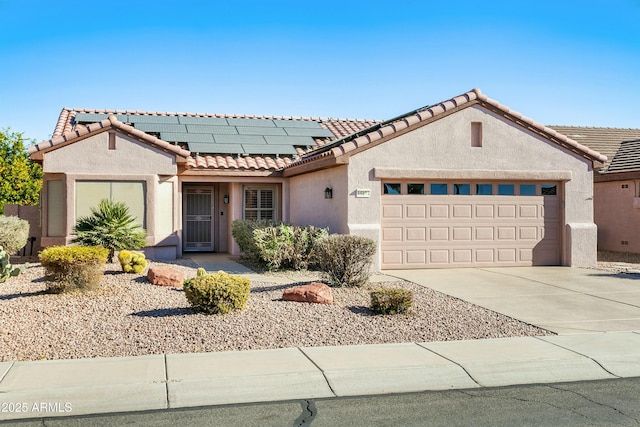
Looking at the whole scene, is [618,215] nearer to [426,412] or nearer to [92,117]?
[426,412]

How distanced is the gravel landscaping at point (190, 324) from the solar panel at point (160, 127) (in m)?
10.8

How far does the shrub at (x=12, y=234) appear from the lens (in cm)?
1592

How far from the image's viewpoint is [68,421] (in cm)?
551

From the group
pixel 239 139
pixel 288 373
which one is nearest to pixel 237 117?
pixel 239 139

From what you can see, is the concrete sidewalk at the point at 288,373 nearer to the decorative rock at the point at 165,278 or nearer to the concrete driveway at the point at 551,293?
the concrete driveway at the point at 551,293

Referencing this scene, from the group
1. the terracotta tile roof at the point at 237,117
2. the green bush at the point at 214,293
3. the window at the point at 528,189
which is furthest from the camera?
the terracotta tile roof at the point at 237,117

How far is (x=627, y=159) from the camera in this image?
71.3 ft

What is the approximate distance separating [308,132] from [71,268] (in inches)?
548

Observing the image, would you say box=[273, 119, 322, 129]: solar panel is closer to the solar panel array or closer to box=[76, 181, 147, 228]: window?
the solar panel array

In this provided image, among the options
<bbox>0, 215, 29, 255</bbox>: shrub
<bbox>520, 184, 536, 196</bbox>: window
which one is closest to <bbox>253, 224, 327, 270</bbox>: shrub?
<bbox>520, 184, 536, 196</bbox>: window

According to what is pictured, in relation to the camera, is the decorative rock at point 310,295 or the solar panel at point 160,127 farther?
the solar panel at point 160,127

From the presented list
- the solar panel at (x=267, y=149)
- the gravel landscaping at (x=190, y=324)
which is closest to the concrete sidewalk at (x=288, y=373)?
the gravel landscaping at (x=190, y=324)

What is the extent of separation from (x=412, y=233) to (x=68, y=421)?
37.3 ft

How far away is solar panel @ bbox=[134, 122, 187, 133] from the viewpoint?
21391 mm
